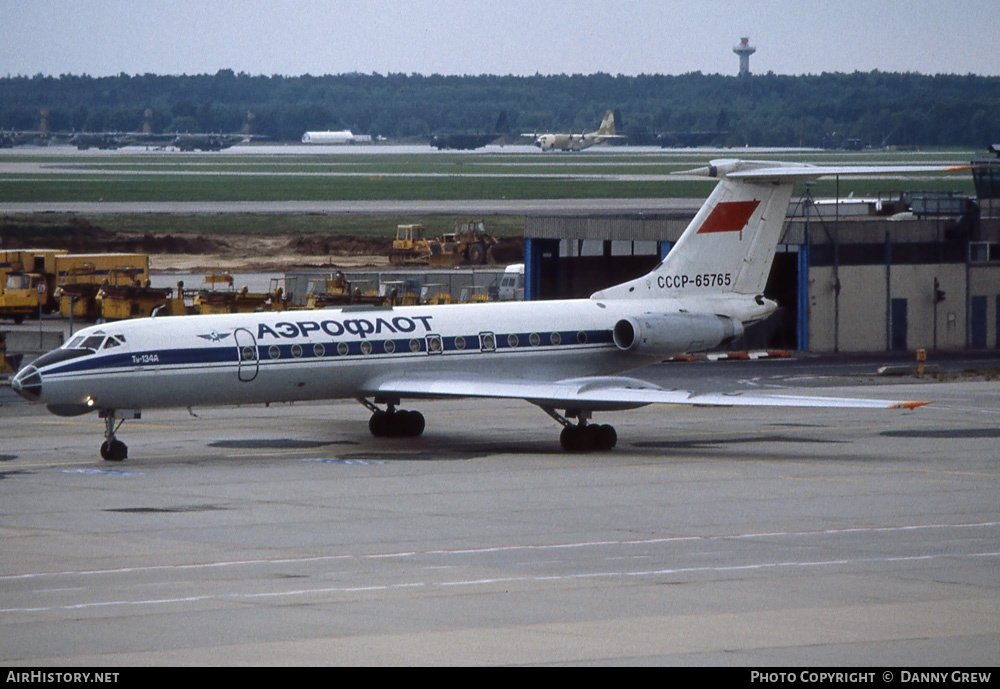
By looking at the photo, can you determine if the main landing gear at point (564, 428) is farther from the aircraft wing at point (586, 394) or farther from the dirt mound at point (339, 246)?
the dirt mound at point (339, 246)

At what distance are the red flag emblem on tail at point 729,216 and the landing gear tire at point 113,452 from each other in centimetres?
1367

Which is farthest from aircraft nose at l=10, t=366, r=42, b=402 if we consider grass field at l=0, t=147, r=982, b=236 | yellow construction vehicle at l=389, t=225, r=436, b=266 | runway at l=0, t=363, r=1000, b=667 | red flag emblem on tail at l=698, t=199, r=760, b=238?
grass field at l=0, t=147, r=982, b=236

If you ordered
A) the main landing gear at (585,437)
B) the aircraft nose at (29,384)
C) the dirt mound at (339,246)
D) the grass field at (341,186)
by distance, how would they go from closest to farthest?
the aircraft nose at (29,384)
the main landing gear at (585,437)
the dirt mound at (339,246)
the grass field at (341,186)

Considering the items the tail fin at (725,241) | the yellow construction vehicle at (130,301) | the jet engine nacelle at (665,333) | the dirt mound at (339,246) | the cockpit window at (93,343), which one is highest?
the tail fin at (725,241)

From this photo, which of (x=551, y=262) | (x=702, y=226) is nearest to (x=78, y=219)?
(x=551, y=262)

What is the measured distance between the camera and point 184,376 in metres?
29.9

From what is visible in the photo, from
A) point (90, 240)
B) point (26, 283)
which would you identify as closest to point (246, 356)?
point (26, 283)

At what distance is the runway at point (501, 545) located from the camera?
49.5ft

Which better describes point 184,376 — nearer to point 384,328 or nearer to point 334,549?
point 384,328

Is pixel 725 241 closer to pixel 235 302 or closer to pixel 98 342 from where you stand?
pixel 98 342

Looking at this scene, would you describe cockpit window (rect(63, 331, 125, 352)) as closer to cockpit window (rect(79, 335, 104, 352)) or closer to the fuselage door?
cockpit window (rect(79, 335, 104, 352))

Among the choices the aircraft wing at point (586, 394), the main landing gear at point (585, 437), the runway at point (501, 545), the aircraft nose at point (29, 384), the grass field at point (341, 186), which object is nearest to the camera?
the runway at point (501, 545)

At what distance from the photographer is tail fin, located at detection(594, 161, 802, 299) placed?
35.8 m

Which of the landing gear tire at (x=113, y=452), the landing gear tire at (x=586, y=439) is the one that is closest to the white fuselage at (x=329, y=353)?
the landing gear tire at (x=113, y=452)
